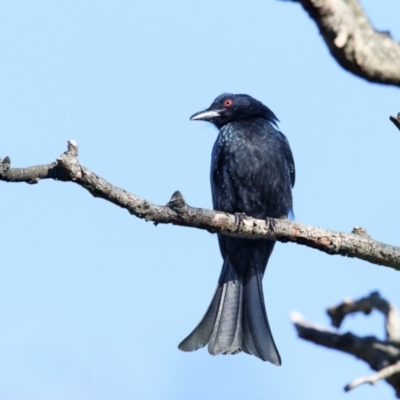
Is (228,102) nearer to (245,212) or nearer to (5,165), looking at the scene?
(245,212)

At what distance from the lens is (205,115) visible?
303 inches

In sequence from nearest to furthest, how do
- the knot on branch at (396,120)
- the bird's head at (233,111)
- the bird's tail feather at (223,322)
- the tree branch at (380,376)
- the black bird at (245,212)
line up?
1. the tree branch at (380,376)
2. the knot on branch at (396,120)
3. the bird's tail feather at (223,322)
4. the black bird at (245,212)
5. the bird's head at (233,111)

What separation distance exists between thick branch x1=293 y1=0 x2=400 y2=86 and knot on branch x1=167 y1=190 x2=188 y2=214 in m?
2.76

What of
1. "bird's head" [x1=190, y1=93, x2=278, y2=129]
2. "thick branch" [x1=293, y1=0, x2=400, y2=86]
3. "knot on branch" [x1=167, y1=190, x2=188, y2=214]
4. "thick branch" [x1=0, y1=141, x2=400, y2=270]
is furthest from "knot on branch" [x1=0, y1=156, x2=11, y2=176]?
"bird's head" [x1=190, y1=93, x2=278, y2=129]

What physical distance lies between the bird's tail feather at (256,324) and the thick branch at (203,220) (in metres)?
1.27

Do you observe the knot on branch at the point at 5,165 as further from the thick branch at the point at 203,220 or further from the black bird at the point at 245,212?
the black bird at the point at 245,212

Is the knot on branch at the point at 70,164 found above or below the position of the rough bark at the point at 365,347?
above

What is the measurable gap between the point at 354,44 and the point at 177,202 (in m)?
2.82

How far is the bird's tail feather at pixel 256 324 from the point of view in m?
6.22

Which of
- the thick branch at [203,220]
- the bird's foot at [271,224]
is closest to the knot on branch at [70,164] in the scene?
the thick branch at [203,220]

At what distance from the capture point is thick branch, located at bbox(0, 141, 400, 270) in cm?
396

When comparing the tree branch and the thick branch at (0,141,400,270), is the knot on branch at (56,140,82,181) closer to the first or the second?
the thick branch at (0,141,400,270)

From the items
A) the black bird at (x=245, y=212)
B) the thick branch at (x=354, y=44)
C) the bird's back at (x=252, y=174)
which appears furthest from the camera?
the bird's back at (x=252, y=174)

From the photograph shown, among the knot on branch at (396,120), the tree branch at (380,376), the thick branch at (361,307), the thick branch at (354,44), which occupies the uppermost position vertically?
the knot on branch at (396,120)
